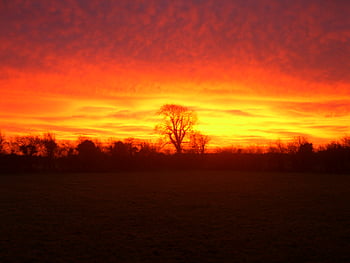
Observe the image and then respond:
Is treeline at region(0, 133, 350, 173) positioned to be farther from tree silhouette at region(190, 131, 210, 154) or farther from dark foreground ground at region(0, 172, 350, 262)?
dark foreground ground at region(0, 172, 350, 262)

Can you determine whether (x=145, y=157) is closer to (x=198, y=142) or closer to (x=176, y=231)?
(x=198, y=142)

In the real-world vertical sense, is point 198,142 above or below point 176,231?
above

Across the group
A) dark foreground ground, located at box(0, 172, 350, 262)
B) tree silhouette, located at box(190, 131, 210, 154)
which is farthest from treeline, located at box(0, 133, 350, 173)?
dark foreground ground, located at box(0, 172, 350, 262)

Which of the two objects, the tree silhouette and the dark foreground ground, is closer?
the dark foreground ground

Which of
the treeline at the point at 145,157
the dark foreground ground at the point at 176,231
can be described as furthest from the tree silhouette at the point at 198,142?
the dark foreground ground at the point at 176,231

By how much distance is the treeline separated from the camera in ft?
136

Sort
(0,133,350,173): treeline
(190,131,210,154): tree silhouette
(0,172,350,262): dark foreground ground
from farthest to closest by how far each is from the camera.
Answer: (190,131,210,154): tree silhouette → (0,133,350,173): treeline → (0,172,350,262): dark foreground ground

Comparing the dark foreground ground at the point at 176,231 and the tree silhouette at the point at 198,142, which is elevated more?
the tree silhouette at the point at 198,142

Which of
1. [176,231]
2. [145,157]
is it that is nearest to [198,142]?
[145,157]

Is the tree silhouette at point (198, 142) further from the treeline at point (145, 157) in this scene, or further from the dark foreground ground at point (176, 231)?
the dark foreground ground at point (176, 231)

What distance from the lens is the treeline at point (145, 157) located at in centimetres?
4134

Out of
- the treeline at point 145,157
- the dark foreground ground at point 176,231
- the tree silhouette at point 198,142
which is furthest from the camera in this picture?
the tree silhouette at point 198,142

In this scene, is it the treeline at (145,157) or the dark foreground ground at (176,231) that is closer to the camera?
the dark foreground ground at (176,231)

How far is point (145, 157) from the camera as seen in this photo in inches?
1783
